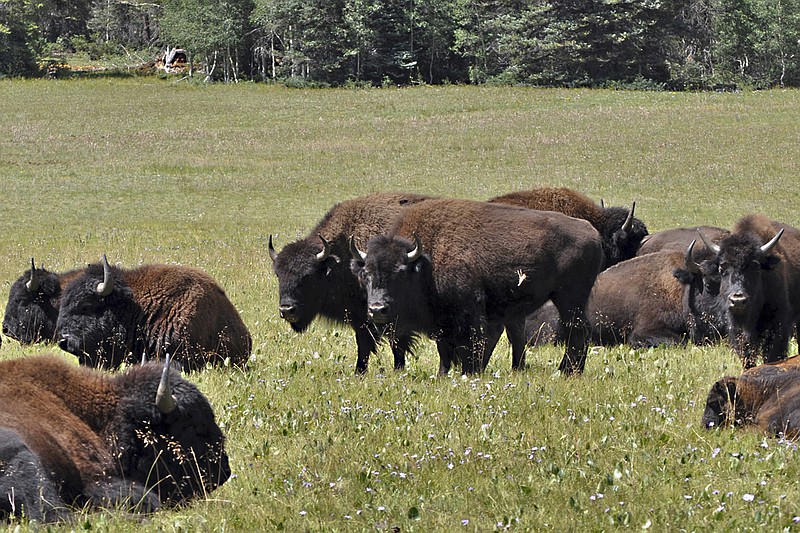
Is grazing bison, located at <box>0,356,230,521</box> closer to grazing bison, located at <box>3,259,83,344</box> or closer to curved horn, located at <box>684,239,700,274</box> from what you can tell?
grazing bison, located at <box>3,259,83,344</box>

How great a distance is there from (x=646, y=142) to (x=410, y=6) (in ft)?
131

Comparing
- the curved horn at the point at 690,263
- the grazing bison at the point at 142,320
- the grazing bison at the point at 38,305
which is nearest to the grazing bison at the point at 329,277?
the grazing bison at the point at 142,320

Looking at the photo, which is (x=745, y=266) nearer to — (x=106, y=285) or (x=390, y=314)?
(x=390, y=314)

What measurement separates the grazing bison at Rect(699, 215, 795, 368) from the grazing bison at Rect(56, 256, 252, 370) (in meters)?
5.43

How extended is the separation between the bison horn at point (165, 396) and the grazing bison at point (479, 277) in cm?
475

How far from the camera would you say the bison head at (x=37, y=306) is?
44.0 ft

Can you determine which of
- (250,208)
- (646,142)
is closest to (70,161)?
(250,208)

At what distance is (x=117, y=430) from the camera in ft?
22.5

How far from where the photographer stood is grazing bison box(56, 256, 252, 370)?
1149 cm

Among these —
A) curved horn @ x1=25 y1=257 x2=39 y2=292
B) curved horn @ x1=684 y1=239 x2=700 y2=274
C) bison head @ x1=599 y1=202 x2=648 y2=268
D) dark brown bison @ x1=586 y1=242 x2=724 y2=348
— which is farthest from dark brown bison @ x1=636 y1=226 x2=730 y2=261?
curved horn @ x1=25 y1=257 x2=39 y2=292

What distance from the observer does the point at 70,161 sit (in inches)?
1802

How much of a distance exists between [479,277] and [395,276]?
0.92 m

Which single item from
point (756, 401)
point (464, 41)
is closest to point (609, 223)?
point (756, 401)

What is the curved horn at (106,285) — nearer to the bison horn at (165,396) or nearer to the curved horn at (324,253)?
the curved horn at (324,253)
